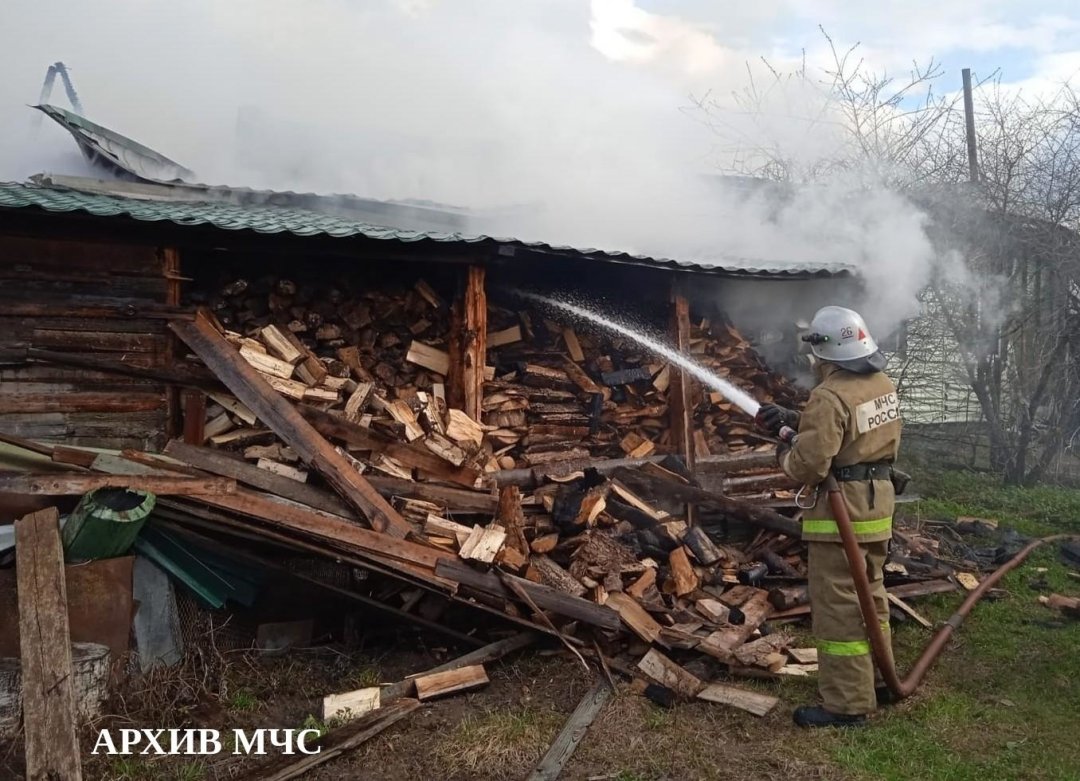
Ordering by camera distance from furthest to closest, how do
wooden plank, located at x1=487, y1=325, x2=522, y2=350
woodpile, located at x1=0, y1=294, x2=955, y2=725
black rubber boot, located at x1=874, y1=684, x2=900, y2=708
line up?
wooden plank, located at x1=487, y1=325, x2=522, y2=350 < woodpile, located at x1=0, y1=294, x2=955, y2=725 < black rubber boot, located at x1=874, y1=684, x2=900, y2=708

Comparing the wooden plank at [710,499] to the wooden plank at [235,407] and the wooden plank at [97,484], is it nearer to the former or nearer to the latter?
the wooden plank at [235,407]

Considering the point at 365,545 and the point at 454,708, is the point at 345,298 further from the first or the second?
the point at 454,708

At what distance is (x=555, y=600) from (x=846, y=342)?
7.89 feet

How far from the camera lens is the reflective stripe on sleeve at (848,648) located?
14.3 feet

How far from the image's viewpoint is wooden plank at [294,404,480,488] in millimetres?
5410

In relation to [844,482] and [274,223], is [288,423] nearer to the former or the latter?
[274,223]

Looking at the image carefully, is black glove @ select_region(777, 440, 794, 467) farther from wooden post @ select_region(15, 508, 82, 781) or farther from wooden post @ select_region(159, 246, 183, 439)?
wooden post @ select_region(159, 246, 183, 439)

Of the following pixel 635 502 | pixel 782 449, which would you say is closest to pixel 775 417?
pixel 782 449

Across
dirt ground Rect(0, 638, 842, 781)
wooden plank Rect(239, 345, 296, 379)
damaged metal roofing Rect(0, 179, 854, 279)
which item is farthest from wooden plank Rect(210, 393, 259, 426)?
dirt ground Rect(0, 638, 842, 781)

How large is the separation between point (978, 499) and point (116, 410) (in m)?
10.6

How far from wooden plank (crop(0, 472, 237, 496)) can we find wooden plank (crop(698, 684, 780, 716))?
3138 millimetres

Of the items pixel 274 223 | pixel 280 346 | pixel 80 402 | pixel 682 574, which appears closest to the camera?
pixel 80 402

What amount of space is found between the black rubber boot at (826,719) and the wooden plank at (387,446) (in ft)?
8.59

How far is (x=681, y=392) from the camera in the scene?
727cm
